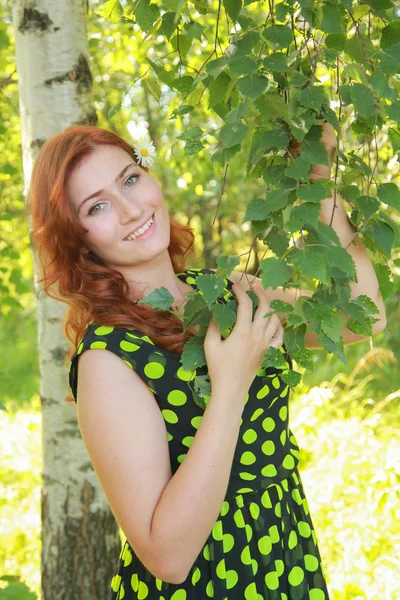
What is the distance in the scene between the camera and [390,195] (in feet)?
3.49

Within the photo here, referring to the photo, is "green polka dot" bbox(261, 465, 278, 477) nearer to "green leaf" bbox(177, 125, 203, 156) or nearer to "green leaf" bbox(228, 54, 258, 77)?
"green leaf" bbox(177, 125, 203, 156)

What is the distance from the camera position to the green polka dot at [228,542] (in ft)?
4.68

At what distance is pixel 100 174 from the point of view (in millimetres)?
1458

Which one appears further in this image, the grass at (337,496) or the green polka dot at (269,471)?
the grass at (337,496)

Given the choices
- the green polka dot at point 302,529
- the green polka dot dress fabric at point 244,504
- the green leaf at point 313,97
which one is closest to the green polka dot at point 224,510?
the green polka dot dress fabric at point 244,504

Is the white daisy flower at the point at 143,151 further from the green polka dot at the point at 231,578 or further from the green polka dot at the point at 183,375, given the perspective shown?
the green polka dot at the point at 231,578

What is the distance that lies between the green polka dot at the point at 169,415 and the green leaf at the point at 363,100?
72 cm

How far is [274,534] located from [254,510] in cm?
8

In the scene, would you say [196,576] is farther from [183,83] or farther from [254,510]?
[183,83]

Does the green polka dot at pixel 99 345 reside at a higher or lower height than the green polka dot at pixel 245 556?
higher

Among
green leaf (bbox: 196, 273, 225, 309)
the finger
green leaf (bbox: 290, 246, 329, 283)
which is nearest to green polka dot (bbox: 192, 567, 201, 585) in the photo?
the finger

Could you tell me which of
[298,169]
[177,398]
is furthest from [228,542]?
[298,169]

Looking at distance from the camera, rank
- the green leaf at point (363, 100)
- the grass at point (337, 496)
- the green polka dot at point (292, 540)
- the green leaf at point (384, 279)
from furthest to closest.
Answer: the grass at point (337, 496) → the green polka dot at point (292, 540) → the green leaf at point (384, 279) → the green leaf at point (363, 100)

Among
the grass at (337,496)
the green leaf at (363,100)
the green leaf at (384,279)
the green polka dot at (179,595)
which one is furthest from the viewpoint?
the grass at (337,496)
